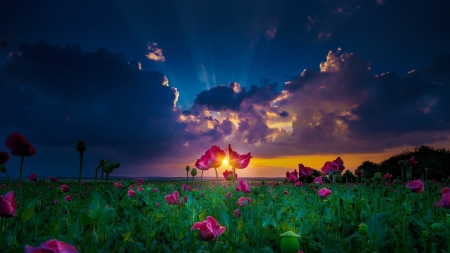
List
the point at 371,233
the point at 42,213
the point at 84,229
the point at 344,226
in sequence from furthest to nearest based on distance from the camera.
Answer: the point at 42,213, the point at 344,226, the point at 371,233, the point at 84,229

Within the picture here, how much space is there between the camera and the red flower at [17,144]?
2.30 m

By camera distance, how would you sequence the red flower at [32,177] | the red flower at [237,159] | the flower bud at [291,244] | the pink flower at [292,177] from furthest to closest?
the red flower at [32,177], the pink flower at [292,177], the red flower at [237,159], the flower bud at [291,244]

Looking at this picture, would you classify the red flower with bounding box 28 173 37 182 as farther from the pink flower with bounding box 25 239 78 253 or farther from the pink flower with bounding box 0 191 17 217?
the pink flower with bounding box 25 239 78 253

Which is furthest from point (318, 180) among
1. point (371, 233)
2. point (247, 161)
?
point (247, 161)

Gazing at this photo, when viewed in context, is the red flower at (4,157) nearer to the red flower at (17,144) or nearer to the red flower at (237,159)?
the red flower at (17,144)

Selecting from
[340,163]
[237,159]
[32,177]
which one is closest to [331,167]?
[340,163]

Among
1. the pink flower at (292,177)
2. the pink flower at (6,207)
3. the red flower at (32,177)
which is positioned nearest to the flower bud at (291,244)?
the pink flower at (6,207)

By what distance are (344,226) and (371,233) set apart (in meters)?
0.90

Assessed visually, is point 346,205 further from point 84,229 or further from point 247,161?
point 84,229

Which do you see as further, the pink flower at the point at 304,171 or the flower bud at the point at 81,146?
the pink flower at the point at 304,171

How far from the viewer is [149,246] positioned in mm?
3318

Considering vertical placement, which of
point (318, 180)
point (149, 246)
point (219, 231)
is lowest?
point (149, 246)

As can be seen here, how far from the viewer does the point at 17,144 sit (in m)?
2.30

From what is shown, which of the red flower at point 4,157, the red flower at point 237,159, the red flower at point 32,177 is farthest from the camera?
the red flower at point 32,177
